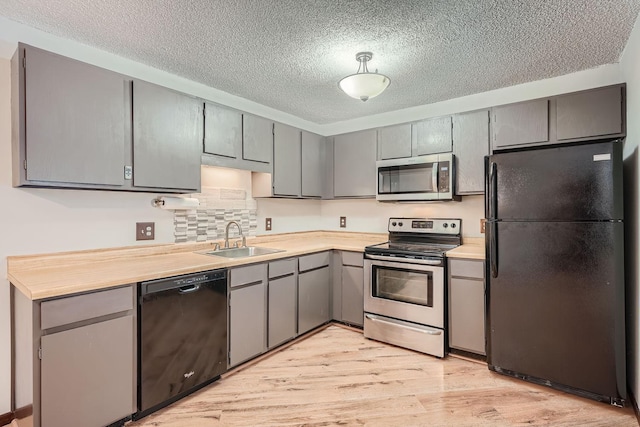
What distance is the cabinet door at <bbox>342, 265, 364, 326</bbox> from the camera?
10.4 ft

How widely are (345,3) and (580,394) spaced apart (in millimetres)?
2809

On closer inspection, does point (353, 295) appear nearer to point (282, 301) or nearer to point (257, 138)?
point (282, 301)

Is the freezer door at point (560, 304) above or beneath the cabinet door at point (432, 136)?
beneath

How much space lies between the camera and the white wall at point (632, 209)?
1907mm

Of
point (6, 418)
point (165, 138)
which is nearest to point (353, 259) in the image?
point (165, 138)

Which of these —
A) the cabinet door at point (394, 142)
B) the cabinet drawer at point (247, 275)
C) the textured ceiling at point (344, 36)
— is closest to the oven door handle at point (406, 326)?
the cabinet drawer at point (247, 275)

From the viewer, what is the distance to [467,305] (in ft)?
8.50

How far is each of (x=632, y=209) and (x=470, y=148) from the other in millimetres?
1182

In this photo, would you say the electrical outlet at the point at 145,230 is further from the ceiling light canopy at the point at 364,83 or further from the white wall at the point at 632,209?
the white wall at the point at 632,209

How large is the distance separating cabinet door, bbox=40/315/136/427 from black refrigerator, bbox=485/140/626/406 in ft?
8.02

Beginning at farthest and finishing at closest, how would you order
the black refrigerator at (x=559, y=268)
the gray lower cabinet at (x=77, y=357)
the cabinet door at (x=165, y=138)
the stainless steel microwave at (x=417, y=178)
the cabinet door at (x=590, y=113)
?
the stainless steel microwave at (x=417, y=178) → the cabinet door at (x=590, y=113) → the cabinet door at (x=165, y=138) → the black refrigerator at (x=559, y=268) → the gray lower cabinet at (x=77, y=357)

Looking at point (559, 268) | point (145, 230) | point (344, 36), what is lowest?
point (559, 268)

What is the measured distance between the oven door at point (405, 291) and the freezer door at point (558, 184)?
734mm

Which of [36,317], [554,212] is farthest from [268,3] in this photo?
[554,212]
